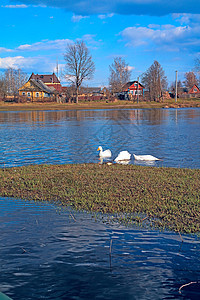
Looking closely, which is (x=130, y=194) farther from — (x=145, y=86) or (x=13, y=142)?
(x=145, y=86)

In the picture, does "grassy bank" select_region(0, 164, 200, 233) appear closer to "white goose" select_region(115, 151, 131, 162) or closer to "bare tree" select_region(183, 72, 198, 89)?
"white goose" select_region(115, 151, 131, 162)

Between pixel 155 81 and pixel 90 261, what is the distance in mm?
99529

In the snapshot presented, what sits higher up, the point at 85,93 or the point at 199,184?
the point at 85,93

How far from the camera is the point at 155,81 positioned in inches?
3952

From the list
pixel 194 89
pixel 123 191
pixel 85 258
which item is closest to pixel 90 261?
pixel 85 258

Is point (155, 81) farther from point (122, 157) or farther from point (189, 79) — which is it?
point (122, 157)

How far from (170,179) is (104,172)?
2308 mm

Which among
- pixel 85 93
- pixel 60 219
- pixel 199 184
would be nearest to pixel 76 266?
pixel 60 219

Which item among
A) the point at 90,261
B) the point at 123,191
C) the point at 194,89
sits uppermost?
the point at 194,89

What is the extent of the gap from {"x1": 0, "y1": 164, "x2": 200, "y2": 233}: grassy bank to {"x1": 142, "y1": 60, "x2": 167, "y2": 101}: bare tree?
3420 inches

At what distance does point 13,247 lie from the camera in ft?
18.2

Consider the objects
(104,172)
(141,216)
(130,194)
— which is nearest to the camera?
(141,216)

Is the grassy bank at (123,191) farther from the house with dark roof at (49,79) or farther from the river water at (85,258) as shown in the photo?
the house with dark roof at (49,79)

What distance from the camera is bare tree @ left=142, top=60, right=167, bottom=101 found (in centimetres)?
9631
